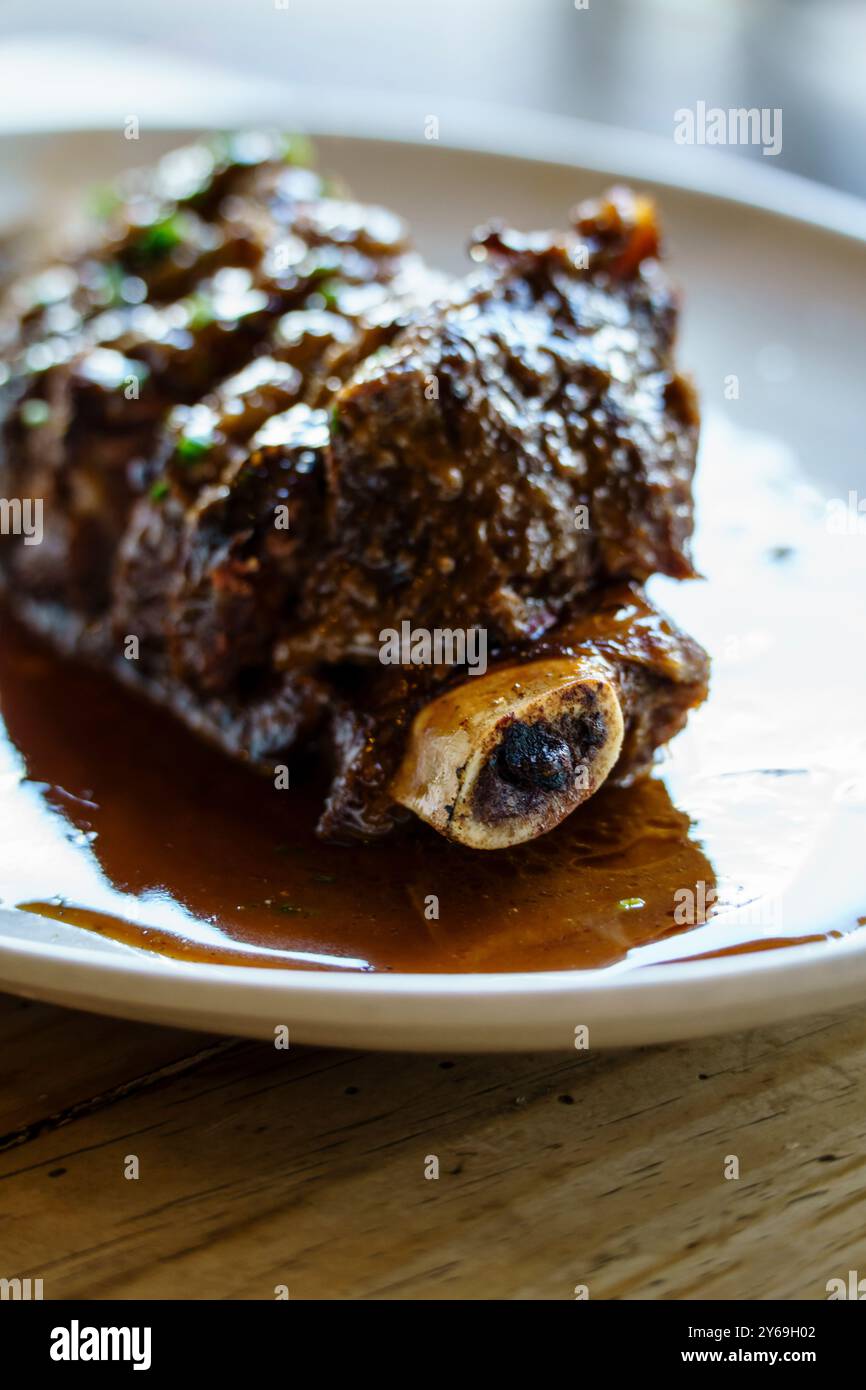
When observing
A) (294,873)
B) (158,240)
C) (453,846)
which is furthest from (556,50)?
(294,873)

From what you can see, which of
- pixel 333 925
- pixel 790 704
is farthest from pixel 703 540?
pixel 333 925

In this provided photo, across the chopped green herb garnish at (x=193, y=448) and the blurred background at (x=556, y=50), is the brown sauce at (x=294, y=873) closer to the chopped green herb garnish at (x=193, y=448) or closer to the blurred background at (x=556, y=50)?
the chopped green herb garnish at (x=193, y=448)

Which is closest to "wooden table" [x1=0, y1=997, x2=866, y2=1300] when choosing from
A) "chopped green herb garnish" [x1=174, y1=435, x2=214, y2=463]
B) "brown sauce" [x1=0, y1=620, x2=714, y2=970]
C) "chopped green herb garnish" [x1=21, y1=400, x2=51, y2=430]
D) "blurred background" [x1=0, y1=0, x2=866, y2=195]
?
"brown sauce" [x1=0, y1=620, x2=714, y2=970]

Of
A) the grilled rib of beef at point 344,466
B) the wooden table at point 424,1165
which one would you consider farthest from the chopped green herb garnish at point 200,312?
the wooden table at point 424,1165

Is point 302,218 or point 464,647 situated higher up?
point 302,218

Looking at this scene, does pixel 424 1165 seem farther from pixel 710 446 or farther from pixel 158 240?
pixel 158 240

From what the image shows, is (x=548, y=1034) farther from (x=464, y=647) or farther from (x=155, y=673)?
(x=155, y=673)
